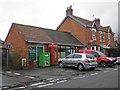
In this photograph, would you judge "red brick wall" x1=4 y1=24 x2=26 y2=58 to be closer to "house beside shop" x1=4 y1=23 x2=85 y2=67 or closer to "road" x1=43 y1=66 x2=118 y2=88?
"house beside shop" x1=4 y1=23 x2=85 y2=67

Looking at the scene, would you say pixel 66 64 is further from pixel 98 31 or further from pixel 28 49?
pixel 98 31

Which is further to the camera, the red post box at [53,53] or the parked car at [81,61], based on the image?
the red post box at [53,53]

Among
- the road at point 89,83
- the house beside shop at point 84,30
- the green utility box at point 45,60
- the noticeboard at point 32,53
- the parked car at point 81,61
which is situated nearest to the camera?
the road at point 89,83

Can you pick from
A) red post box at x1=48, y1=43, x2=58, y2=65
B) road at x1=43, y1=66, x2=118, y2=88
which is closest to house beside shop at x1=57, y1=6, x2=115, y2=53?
red post box at x1=48, y1=43, x2=58, y2=65

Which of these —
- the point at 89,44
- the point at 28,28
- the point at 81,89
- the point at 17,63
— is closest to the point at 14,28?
the point at 28,28

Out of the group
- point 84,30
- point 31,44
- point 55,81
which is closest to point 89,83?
point 55,81

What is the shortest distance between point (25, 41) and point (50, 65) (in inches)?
147

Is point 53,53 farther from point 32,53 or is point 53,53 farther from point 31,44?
point 31,44

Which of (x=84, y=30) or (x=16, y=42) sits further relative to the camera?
(x=84, y=30)

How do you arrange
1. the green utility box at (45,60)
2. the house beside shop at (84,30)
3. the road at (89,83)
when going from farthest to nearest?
the house beside shop at (84,30), the green utility box at (45,60), the road at (89,83)

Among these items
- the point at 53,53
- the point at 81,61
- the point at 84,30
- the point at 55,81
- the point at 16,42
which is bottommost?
the point at 55,81

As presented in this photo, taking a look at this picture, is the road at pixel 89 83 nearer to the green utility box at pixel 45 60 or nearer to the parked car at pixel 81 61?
the parked car at pixel 81 61

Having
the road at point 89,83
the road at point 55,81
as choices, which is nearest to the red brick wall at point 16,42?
the road at point 55,81

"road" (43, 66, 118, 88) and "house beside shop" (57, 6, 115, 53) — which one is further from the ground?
"house beside shop" (57, 6, 115, 53)
